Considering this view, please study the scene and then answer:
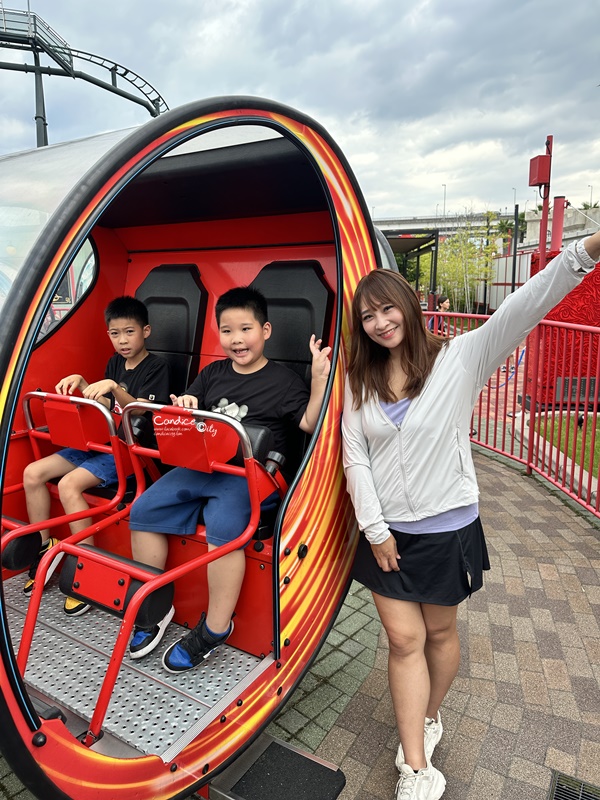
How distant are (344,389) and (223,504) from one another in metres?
0.70

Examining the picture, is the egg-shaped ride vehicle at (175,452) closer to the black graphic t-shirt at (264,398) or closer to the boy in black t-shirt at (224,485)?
the boy in black t-shirt at (224,485)

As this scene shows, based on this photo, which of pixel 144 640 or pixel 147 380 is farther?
pixel 147 380

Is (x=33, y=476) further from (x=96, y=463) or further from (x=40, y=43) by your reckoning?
(x=40, y=43)

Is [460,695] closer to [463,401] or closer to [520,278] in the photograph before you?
[463,401]

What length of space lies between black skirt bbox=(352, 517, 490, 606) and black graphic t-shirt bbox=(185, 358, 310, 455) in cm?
76

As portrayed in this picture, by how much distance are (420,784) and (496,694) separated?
0.75m

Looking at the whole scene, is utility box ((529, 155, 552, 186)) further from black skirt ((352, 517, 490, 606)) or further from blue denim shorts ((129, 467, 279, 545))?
blue denim shorts ((129, 467, 279, 545))

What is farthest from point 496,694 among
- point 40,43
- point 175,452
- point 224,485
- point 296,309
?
point 40,43

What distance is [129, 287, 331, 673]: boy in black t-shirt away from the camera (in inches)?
84.0

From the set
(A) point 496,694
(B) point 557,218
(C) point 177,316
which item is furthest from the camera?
(B) point 557,218

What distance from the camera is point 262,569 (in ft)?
6.95

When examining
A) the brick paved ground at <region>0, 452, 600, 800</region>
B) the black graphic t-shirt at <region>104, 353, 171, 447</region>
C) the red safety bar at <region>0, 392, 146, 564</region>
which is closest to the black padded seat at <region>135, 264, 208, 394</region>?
the black graphic t-shirt at <region>104, 353, 171, 447</region>

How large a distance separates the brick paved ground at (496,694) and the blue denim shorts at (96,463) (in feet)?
3.96

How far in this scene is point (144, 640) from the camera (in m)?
2.22
